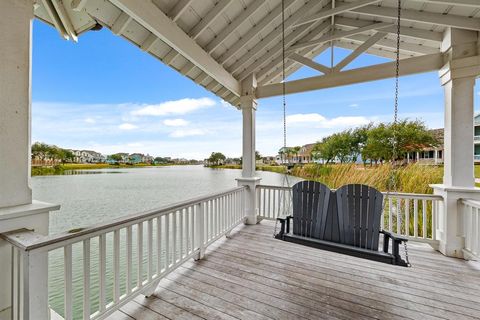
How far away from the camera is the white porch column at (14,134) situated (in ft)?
4.09

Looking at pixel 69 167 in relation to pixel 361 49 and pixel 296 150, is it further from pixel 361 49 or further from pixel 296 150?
pixel 361 49

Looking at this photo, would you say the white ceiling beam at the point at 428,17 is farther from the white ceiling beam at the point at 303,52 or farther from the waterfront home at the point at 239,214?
the white ceiling beam at the point at 303,52

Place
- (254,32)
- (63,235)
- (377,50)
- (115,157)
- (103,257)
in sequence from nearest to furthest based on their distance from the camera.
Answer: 1. (63,235)
2. (103,257)
3. (254,32)
4. (377,50)
5. (115,157)

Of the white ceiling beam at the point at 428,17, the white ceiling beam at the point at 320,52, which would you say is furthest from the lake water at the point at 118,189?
the white ceiling beam at the point at 428,17

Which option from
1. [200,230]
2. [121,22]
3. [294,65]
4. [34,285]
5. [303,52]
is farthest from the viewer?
[294,65]

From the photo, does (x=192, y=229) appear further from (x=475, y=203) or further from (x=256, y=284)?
(x=475, y=203)

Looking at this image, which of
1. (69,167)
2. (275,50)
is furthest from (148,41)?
(69,167)

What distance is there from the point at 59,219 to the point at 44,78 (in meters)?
5.81

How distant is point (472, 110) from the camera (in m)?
2.85

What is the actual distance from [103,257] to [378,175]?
16.1 ft

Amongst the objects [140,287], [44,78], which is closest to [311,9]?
[140,287]

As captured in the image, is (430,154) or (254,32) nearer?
(254,32)

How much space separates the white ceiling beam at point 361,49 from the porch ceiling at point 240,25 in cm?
1

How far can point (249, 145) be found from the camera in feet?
14.3
